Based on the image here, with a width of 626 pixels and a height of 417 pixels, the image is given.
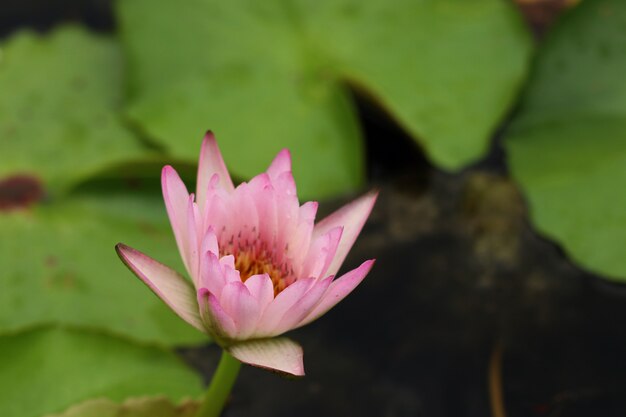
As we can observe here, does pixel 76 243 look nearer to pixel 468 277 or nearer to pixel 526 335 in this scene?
pixel 468 277

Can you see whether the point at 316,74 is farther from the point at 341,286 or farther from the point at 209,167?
the point at 341,286

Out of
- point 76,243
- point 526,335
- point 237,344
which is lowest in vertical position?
point 526,335

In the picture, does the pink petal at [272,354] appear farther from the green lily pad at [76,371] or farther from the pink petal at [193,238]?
the green lily pad at [76,371]

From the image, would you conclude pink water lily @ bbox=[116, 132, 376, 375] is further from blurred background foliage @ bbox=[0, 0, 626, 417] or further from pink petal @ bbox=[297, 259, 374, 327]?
blurred background foliage @ bbox=[0, 0, 626, 417]

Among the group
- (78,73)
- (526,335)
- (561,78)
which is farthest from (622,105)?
(78,73)

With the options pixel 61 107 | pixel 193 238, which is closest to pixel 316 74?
pixel 61 107

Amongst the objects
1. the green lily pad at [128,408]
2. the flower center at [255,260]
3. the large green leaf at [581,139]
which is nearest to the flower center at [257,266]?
the flower center at [255,260]
